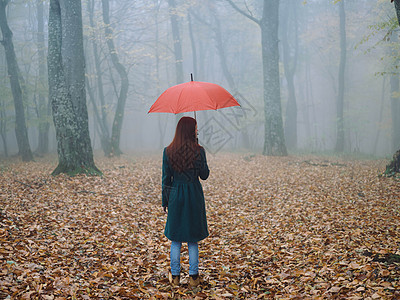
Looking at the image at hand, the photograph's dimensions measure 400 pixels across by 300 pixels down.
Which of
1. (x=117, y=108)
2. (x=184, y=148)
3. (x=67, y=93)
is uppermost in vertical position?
(x=117, y=108)

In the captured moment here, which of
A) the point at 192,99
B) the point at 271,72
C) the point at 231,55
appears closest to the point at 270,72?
the point at 271,72

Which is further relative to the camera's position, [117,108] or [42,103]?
[42,103]

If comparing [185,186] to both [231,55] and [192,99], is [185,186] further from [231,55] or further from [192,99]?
[231,55]

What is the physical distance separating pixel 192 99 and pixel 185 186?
4.29ft

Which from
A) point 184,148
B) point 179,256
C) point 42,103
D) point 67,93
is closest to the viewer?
point 184,148

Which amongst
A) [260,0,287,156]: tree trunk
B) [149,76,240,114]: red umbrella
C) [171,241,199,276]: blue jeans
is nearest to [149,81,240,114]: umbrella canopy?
[149,76,240,114]: red umbrella

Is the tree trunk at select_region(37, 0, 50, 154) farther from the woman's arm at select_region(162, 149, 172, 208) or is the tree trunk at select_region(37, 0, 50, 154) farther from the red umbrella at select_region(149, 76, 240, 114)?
the woman's arm at select_region(162, 149, 172, 208)

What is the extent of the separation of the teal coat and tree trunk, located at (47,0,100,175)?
6654mm

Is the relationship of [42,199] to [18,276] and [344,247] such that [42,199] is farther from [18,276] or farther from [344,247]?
[344,247]

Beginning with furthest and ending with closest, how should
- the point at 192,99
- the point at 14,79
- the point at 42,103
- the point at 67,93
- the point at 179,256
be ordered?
the point at 42,103, the point at 14,79, the point at 67,93, the point at 192,99, the point at 179,256

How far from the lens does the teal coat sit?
385 centimetres

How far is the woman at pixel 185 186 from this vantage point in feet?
12.5

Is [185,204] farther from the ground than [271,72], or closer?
closer

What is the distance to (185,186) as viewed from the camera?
153 inches
